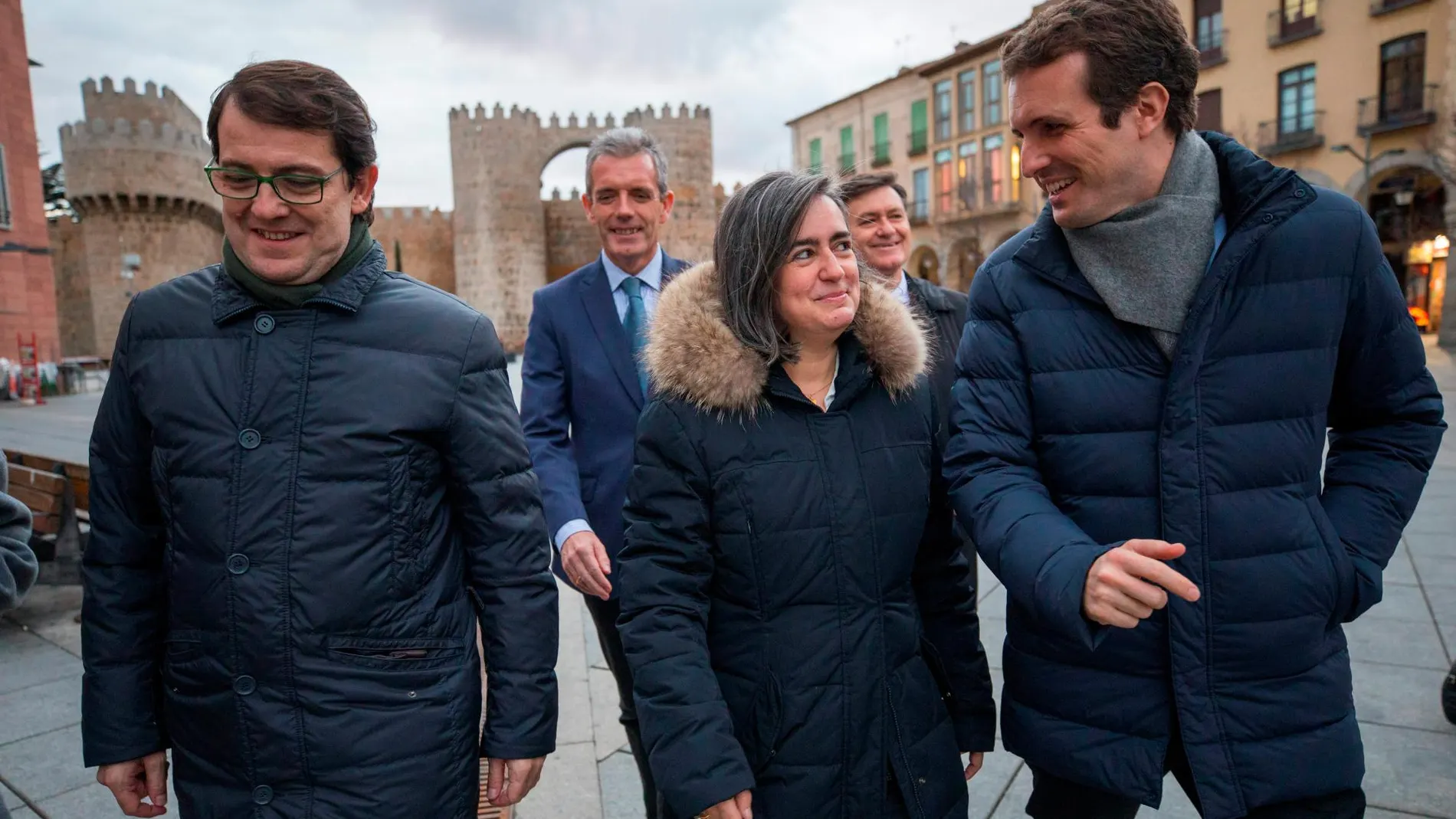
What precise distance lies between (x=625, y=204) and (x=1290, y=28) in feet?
88.0

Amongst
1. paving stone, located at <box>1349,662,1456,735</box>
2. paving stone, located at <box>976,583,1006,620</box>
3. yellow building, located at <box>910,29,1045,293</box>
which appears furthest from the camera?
yellow building, located at <box>910,29,1045,293</box>

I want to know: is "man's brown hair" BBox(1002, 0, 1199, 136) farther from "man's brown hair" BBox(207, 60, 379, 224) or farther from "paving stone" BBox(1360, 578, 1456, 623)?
"paving stone" BBox(1360, 578, 1456, 623)

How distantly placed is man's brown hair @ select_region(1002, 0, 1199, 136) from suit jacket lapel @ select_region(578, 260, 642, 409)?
1.43m

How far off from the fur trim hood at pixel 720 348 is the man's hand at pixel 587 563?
2.12ft

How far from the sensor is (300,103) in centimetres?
154

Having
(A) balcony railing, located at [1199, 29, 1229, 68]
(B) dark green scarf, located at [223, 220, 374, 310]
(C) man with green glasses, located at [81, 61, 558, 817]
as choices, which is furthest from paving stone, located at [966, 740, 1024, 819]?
(A) balcony railing, located at [1199, 29, 1229, 68]

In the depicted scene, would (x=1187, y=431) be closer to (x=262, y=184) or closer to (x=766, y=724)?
(x=766, y=724)

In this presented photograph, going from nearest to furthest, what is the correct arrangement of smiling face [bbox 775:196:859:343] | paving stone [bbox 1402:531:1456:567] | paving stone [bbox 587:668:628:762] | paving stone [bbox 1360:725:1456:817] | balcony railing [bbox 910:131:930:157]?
smiling face [bbox 775:196:859:343]
paving stone [bbox 1360:725:1456:817]
paving stone [bbox 587:668:628:762]
paving stone [bbox 1402:531:1456:567]
balcony railing [bbox 910:131:930:157]

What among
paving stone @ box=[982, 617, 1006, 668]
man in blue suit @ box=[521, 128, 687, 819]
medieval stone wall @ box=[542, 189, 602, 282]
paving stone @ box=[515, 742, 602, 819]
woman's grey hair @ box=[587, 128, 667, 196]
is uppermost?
medieval stone wall @ box=[542, 189, 602, 282]

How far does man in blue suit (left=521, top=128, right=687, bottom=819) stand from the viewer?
257 cm

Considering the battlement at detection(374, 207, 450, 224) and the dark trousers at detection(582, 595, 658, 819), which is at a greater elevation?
the battlement at detection(374, 207, 450, 224)

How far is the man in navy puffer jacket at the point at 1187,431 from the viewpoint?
4.98ft

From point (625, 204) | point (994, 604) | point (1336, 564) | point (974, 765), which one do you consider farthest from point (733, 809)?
point (994, 604)

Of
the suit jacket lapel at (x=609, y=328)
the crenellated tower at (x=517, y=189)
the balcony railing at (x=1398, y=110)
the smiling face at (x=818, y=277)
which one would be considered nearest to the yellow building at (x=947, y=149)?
the crenellated tower at (x=517, y=189)
